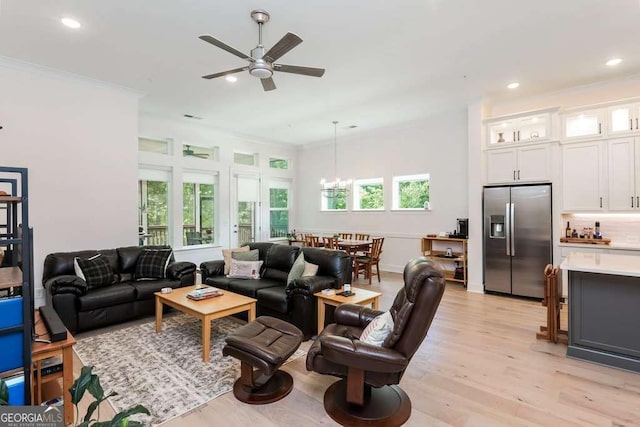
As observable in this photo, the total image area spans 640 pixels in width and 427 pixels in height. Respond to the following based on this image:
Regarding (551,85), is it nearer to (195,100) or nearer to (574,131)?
(574,131)

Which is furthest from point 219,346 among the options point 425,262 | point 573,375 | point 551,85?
point 551,85

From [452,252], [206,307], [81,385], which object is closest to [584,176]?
[452,252]

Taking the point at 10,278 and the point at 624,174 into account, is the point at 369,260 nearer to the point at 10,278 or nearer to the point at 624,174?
the point at 624,174

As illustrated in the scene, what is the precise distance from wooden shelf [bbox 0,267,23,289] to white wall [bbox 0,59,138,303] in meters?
2.99

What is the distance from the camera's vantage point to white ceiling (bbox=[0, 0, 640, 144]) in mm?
3004

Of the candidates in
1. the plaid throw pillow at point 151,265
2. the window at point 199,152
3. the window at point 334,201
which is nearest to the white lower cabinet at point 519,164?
the window at point 334,201

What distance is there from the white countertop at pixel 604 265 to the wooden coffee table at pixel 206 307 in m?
3.10

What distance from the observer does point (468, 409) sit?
7.57ft

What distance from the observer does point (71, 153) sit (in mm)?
4562

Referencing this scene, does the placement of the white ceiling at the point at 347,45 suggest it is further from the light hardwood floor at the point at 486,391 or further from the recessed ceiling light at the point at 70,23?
the light hardwood floor at the point at 486,391

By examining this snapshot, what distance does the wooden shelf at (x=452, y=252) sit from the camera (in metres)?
5.90

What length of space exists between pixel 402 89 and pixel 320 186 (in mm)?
4104

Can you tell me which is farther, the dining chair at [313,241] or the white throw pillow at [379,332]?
→ the dining chair at [313,241]

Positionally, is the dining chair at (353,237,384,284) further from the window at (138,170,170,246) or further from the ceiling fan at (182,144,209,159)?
the ceiling fan at (182,144,209,159)
